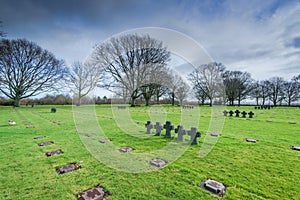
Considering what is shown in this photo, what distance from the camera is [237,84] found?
38.1m

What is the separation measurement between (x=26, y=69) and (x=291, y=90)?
63247 millimetres

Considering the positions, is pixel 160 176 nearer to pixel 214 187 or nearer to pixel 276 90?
pixel 214 187

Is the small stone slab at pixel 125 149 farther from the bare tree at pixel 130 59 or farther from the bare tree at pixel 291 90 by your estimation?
the bare tree at pixel 291 90

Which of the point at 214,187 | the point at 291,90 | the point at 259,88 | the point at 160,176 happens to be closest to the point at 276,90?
the point at 291,90

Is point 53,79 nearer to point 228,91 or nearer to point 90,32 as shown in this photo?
point 90,32

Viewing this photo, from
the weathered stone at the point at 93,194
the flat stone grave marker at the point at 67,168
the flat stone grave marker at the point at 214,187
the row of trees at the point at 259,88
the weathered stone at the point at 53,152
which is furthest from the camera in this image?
the row of trees at the point at 259,88

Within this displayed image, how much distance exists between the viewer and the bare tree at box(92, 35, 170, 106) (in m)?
17.1

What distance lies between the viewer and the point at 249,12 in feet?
18.5

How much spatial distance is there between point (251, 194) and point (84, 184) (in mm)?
2345

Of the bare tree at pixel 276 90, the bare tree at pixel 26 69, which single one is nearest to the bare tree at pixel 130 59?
the bare tree at pixel 26 69

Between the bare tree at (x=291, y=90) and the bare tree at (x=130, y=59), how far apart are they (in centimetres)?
4180

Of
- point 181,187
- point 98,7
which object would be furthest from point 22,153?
point 98,7

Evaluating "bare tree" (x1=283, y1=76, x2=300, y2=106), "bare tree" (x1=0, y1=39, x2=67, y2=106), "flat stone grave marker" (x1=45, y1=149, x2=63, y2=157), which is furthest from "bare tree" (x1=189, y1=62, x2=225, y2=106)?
"bare tree" (x1=283, y1=76, x2=300, y2=106)

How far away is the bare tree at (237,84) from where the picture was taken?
125ft
